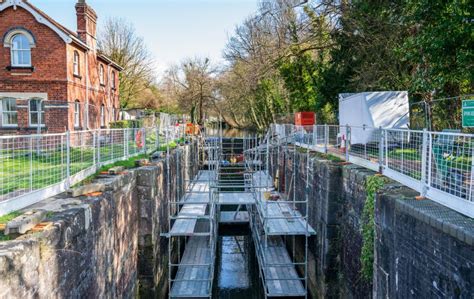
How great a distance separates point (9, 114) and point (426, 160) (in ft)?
59.1

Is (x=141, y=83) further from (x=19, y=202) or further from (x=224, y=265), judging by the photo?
(x=19, y=202)

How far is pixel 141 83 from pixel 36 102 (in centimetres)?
2285

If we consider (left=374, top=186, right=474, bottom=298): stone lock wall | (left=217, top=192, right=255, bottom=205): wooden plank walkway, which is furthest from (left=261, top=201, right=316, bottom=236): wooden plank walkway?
(left=374, top=186, right=474, bottom=298): stone lock wall

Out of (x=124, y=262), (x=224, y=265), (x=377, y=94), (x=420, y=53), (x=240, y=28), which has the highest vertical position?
(x=240, y=28)

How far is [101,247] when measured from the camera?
6930 millimetres

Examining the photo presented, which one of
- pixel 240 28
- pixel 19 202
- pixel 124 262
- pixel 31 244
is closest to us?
pixel 31 244

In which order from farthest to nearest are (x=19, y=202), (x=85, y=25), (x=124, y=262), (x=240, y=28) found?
(x=240, y=28), (x=85, y=25), (x=124, y=262), (x=19, y=202)

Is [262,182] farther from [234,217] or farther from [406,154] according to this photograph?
[406,154]

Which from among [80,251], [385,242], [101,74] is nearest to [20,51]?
[101,74]

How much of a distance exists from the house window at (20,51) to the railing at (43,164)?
10.9 metres

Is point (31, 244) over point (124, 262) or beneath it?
over

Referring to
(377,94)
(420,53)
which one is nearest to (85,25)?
(377,94)

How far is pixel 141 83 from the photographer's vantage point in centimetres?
A: 4075

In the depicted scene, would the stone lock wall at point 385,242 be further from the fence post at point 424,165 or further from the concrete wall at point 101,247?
the concrete wall at point 101,247
